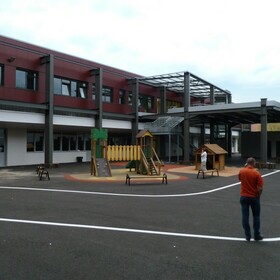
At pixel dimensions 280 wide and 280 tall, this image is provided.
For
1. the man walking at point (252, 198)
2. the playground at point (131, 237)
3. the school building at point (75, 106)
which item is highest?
the school building at point (75, 106)

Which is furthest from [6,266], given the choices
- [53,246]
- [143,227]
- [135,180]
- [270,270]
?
[135,180]

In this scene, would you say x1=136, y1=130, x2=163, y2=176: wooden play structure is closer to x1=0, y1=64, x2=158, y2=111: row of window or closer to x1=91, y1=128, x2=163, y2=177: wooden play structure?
x1=91, y1=128, x2=163, y2=177: wooden play structure

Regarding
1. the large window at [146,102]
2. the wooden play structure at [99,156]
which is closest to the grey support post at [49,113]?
the wooden play structure at [99,156]

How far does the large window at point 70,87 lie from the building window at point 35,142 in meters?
4.22

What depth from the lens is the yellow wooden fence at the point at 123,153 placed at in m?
21.9

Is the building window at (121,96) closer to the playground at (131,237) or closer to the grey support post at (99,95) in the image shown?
the grey support post at (99,95)

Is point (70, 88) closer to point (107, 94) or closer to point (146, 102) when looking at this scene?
point (107, 94)

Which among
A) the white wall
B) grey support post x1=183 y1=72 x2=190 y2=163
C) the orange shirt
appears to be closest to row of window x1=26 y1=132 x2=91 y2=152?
the white wall

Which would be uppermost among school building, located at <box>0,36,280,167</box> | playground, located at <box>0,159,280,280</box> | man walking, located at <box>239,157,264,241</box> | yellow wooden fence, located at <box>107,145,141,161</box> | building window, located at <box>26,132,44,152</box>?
school building, located at <box>0,36,280,167</box>

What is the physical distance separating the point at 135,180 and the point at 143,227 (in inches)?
407

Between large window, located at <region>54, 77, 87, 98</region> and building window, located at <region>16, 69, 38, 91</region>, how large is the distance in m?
2.16

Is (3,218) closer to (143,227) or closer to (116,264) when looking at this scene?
(143,227)

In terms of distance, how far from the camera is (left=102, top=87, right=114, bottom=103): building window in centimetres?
3385

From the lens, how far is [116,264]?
543 centimetres
